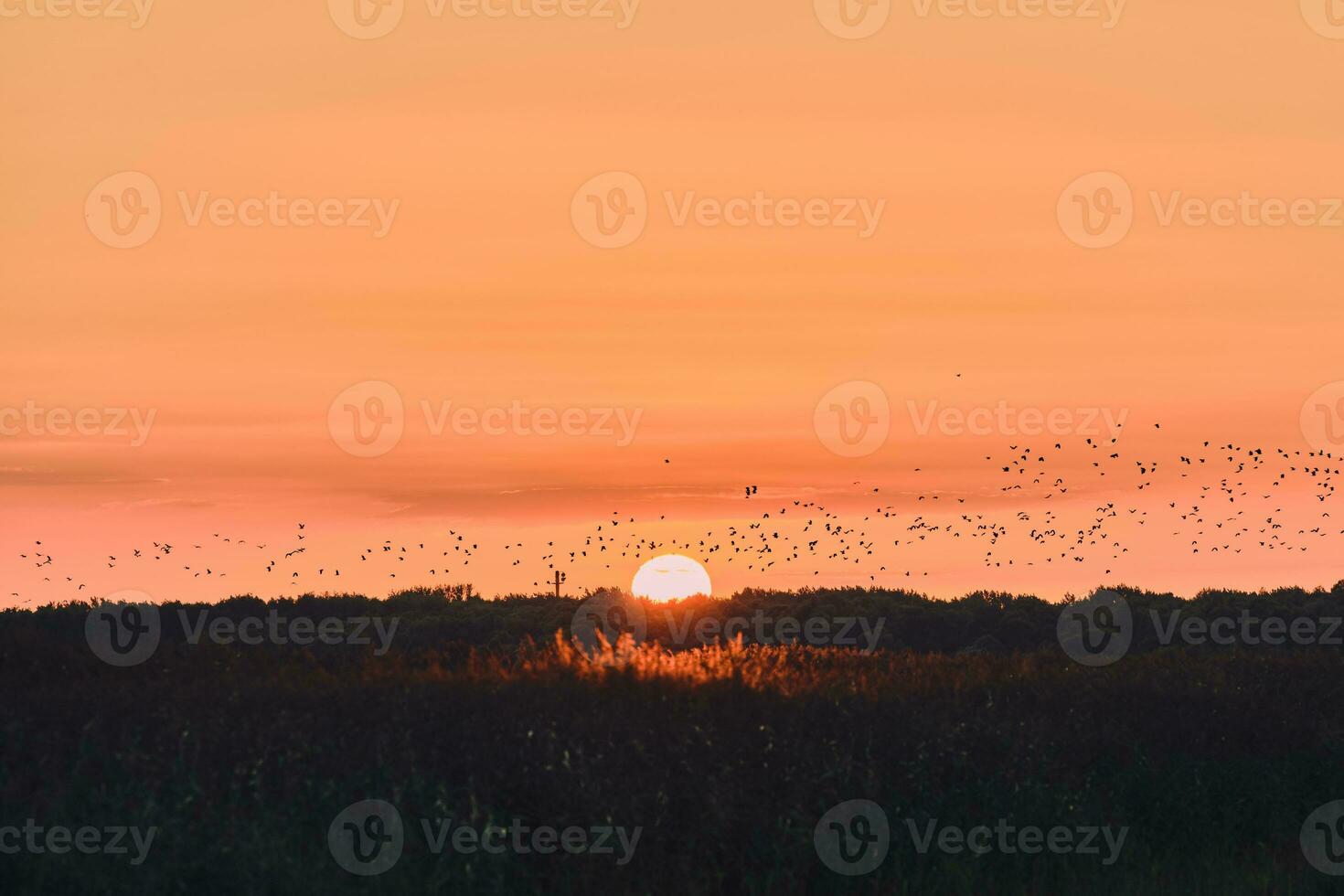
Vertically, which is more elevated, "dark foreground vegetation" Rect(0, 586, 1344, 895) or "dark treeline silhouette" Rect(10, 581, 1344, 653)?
"dark treeline silhouette" Rect(10, 581, 1344, 653)

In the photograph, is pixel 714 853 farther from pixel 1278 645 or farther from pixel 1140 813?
pixel 1278 645

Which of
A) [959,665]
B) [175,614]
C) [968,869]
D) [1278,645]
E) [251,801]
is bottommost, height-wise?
[968,869]

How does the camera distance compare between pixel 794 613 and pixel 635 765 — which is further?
pixel 794 613

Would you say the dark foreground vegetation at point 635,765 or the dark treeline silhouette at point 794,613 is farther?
the dark treeline silhouette at point 794,613

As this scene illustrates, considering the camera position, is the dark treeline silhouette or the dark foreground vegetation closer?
the dark foreground vegetation

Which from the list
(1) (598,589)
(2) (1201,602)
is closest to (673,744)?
(1) (598,589)

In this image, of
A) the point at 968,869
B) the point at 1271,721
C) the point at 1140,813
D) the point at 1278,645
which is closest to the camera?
the point at 968,869

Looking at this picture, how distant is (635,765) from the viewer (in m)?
14.6

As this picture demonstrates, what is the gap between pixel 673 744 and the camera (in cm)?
1493

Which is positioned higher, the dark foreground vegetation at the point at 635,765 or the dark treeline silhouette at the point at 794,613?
the dark treeline silhouette at the point at 794,613

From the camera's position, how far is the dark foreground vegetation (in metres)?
13.5

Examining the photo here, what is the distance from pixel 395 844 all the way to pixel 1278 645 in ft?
82.8

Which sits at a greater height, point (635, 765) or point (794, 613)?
point (794, 613)

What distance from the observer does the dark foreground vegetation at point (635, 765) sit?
13453 mm
